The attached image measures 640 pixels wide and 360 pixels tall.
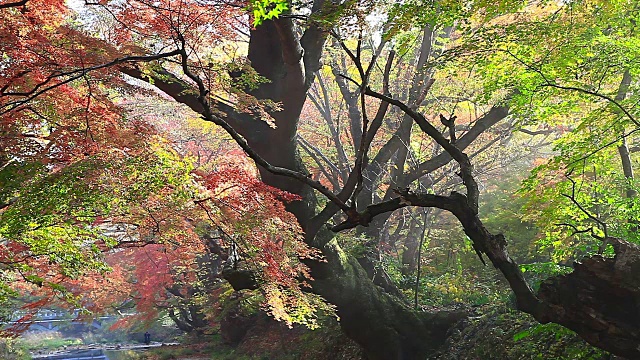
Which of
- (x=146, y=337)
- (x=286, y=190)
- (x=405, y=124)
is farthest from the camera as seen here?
(x=146, y=337)

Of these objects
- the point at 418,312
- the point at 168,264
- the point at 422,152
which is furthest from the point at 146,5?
the point at 168,264

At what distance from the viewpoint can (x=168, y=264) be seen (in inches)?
504

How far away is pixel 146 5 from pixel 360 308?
502cm

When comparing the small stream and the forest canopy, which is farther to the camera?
the small stream

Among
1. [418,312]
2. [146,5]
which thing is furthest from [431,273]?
A: [146,5]

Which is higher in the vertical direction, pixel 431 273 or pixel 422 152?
pixel 422 152

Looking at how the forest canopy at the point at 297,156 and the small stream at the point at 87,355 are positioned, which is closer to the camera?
the forest canopy at the point at 297,156

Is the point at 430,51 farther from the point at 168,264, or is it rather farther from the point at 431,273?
the point at 168,264

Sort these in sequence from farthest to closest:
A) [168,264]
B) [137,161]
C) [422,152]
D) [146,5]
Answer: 1. [168,264]
2. [422,152]
3. [146,5]
4. [137,161]

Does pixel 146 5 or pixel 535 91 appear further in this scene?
pixel 146 5

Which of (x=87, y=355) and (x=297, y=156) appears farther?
(x=87, y=355)

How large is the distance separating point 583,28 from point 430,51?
4388 mm

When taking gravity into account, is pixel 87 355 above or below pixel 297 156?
below

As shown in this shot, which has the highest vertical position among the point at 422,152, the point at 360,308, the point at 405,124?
the point at 422,152
